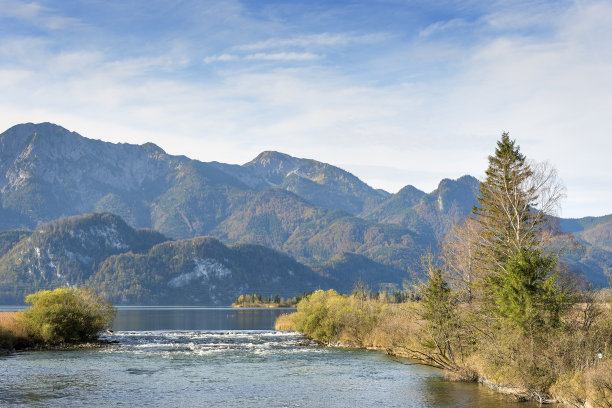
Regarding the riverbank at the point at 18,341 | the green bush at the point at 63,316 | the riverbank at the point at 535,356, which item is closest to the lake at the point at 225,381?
the riverbank at the point at 535,356

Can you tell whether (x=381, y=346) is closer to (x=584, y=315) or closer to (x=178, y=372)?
(x=178, y=372)

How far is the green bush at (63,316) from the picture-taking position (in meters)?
78.1

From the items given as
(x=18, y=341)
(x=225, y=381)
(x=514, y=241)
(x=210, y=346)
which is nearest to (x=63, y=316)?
(x=18, y=341)

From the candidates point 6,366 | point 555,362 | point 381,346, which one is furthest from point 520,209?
point 6,366

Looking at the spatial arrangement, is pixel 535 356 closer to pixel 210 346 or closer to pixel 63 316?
pixel 210 346

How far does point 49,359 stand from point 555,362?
5514 centimetres

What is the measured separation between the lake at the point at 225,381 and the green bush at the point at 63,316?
6144 mm

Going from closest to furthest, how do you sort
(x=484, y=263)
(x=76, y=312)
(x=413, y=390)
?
(x=413, y=390), (x=484, y=263), (x=76, y=312)

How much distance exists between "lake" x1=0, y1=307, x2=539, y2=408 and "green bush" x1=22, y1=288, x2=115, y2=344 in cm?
614

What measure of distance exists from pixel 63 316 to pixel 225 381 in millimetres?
38564

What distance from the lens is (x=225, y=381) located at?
52281mm

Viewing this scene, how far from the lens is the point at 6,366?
189 ft

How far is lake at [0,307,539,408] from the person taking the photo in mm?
42406

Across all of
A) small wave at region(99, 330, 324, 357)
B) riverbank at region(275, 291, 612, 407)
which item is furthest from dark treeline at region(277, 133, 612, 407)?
small wave at region(99, 330, 324, 357)
